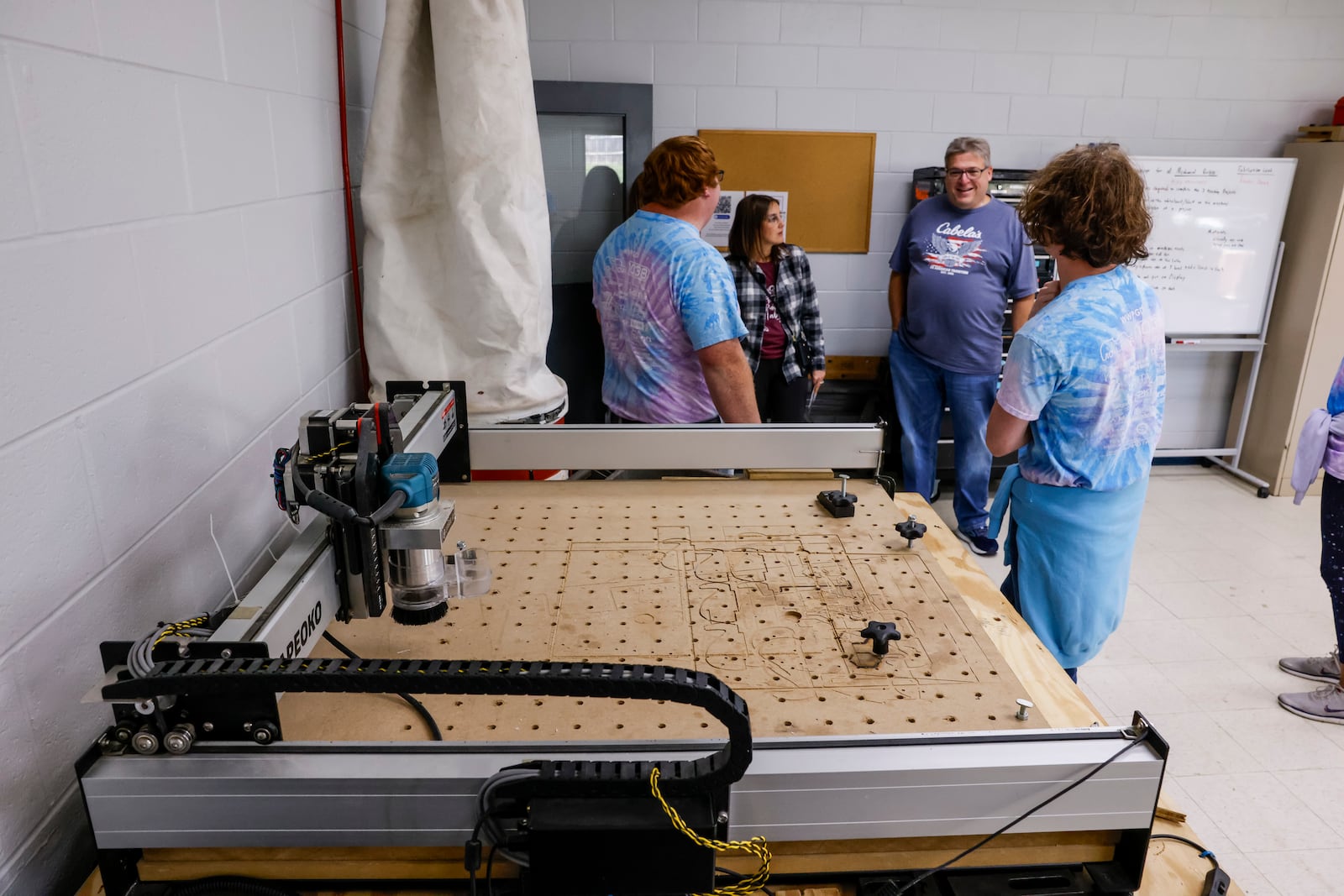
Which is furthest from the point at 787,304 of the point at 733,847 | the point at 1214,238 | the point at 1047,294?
the point at 733,847

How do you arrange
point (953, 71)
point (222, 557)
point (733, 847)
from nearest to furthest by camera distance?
1. point (733, 847)
2. point (222, 557)
3. point (953, 71)

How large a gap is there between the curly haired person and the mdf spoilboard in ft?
1.25

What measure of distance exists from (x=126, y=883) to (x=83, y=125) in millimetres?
786

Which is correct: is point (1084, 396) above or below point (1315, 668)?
above

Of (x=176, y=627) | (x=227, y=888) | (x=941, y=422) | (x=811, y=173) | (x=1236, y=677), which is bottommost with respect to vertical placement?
(x=1236, y=677)

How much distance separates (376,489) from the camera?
95 centimetres

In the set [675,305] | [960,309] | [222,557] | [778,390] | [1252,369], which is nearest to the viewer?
[222,557]

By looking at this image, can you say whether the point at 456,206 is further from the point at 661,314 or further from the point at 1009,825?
the point at 1009,825

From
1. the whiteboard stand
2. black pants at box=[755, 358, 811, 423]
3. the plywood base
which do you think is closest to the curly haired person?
the plywood base

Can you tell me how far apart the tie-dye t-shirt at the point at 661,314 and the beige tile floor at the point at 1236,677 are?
1.52 m

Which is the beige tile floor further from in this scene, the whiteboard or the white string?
the white string

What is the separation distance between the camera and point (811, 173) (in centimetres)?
391

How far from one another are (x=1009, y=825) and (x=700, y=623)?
0.46m

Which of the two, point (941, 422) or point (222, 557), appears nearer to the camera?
point (222, 557)
